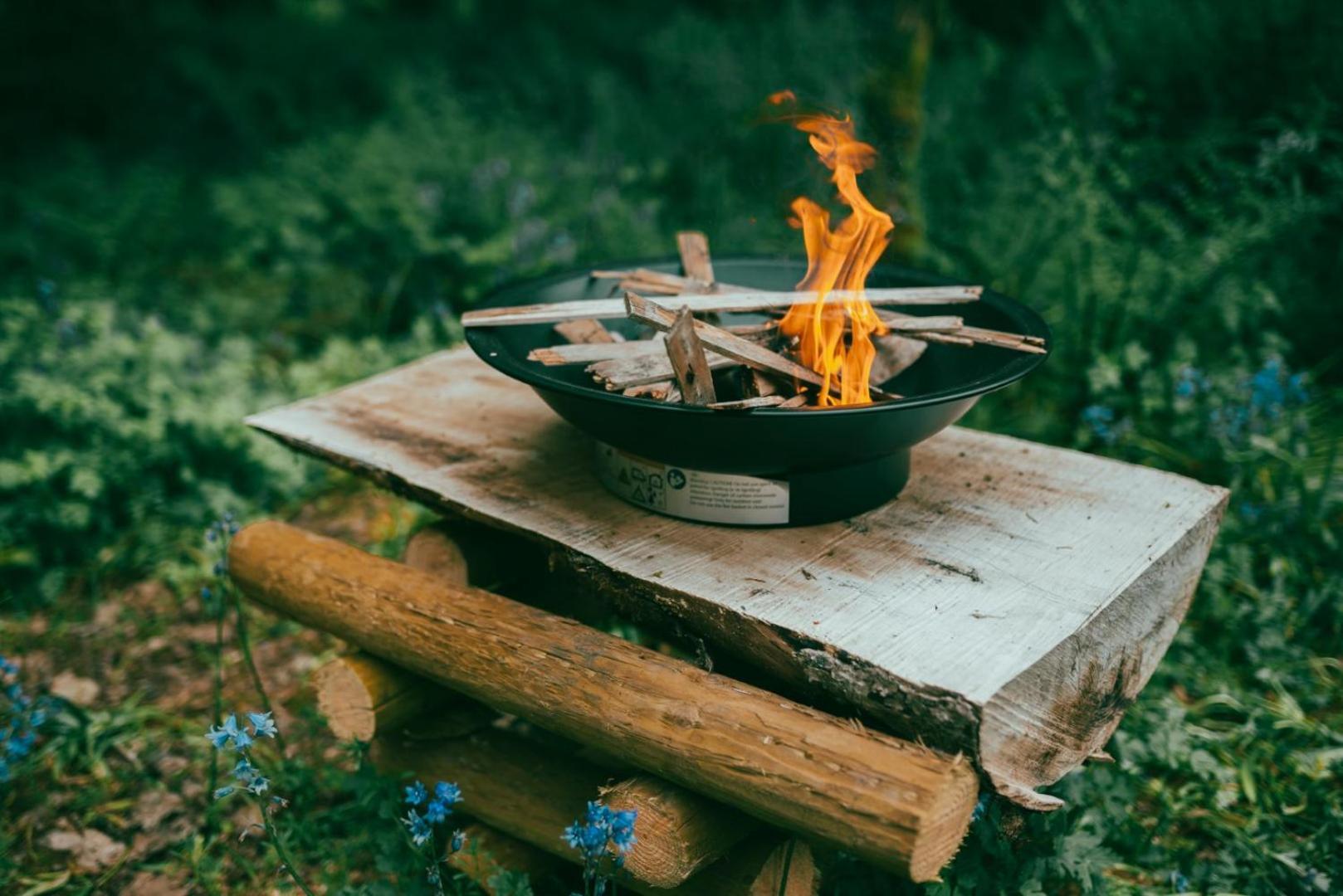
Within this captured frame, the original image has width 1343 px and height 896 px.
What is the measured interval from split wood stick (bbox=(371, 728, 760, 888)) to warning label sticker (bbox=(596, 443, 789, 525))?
488 millimetres

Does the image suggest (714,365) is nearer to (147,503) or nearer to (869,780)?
(869,780)

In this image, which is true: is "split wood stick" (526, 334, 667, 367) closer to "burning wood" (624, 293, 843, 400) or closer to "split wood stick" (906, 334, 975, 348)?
"burning wood" (624, 293, 843, 400)

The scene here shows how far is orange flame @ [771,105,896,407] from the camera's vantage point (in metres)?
1.84

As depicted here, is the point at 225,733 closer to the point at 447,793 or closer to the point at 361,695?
the point at 447,793

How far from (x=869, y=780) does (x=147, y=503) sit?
265 centimetres

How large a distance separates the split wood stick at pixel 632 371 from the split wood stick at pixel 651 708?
1.45 feet

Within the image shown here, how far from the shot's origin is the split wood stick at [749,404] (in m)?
1.51

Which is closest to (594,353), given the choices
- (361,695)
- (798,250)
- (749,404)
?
(749,404)

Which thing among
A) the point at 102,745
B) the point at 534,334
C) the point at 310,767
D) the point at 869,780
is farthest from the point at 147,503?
the point at 869,780

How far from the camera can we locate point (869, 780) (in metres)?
1.30

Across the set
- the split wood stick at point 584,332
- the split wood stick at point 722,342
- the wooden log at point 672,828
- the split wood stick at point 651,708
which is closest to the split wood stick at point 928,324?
the split wood stick at point 722,342

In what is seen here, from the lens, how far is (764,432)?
5.10 ft

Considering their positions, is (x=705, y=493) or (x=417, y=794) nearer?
(x=417, y=794)

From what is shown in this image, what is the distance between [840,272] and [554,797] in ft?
3.92
